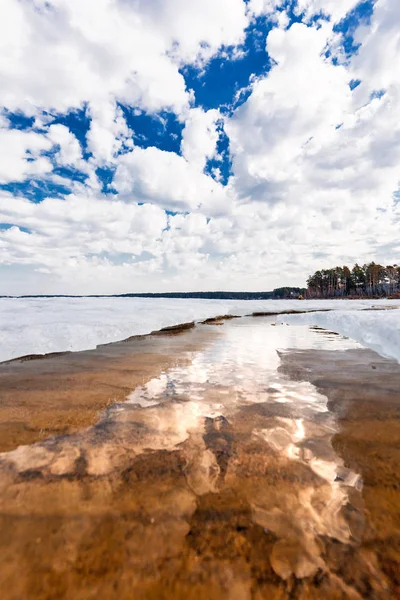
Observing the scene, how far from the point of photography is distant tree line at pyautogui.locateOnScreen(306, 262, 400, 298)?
81.8 m

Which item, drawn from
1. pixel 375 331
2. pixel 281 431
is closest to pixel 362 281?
pixel 375 331

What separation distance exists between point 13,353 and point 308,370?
895 centimetres

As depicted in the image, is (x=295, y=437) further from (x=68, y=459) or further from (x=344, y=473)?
(x=68, y=459)

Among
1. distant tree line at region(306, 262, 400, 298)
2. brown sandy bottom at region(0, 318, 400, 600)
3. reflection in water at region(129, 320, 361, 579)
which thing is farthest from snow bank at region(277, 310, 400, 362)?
distant tree line at region(306, 262, 400, 298)

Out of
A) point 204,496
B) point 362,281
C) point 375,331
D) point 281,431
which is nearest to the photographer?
point 204,496

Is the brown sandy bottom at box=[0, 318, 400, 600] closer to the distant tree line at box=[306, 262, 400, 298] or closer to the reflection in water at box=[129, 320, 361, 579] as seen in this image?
the reflection in water at box=[129, 320, 361, 579]

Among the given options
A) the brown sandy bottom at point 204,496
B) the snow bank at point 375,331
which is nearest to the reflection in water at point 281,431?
the brown sandy bottom at point 204,496

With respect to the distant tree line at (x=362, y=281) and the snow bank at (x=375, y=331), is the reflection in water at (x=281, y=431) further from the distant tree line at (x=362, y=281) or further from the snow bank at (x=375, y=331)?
the distant tree line at (x=362, y=281)

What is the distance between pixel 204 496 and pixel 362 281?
98206 mm

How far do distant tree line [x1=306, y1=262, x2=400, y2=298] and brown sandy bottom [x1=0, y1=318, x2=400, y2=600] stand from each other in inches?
3533

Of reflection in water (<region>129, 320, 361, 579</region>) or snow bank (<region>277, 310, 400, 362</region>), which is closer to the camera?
reflection in water (<region>129, 320, 361, 579</region>)

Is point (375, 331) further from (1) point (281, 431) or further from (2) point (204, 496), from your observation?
(2) point (204, 496)

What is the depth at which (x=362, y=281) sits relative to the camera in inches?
3393

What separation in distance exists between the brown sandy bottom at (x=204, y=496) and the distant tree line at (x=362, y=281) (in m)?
89.7
